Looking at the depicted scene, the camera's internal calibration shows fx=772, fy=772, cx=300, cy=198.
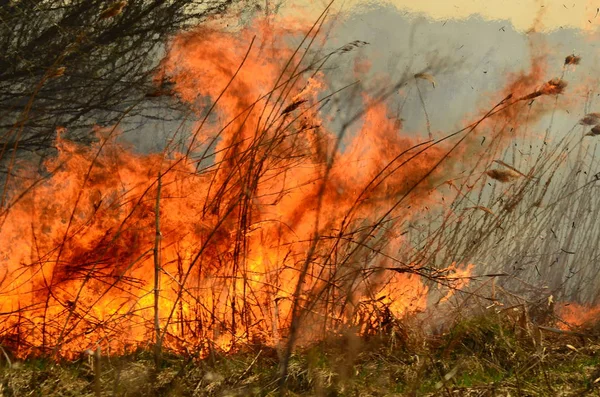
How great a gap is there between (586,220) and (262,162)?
2670 mm

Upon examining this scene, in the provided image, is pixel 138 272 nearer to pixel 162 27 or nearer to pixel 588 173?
pixel 162 27

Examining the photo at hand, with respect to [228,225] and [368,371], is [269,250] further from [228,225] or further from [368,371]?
[368,371]

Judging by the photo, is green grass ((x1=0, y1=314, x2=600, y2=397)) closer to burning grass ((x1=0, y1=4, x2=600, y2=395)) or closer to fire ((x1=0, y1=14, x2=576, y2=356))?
burning grass ((x1=0, y1=4, x2=600, y2=395))

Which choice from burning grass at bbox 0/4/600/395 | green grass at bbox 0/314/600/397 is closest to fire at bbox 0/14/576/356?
burning grass at bbox 0/4/600/395

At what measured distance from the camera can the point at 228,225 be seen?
11.1ft

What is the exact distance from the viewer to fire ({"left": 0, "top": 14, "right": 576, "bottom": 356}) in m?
3.29

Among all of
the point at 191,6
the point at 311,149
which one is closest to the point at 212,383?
the point at 311,149

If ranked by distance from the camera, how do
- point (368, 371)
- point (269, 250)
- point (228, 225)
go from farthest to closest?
point (269, 250) < point (228, 225) < point (368, 371)

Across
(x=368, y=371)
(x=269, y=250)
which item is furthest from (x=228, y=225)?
(x=368, y=371)

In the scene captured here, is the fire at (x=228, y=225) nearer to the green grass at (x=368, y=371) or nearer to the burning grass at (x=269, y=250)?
the burning grass at (x=269, y=250)

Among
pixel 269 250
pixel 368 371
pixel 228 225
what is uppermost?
pixel 228 225

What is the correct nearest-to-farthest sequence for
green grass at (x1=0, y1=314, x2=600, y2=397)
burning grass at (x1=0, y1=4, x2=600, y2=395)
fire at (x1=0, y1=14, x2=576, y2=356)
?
1. green grass at (x1=0, y1=314, x2=600, y2=397)
2. burning grass at (x1=0, y1=4, x2=600, y2=395)
3. fire at (x1=0, y1=14, x2=576, y2=356)

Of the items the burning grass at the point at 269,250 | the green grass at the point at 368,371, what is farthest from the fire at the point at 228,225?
the green grass at the point at 368,371

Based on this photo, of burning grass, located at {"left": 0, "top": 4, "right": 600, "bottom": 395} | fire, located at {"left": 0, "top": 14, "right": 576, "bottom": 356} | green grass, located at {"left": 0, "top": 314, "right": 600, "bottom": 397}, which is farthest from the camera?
fire, located at {"left": 0, "top": 14, "right": 576, "bottom": 356}
